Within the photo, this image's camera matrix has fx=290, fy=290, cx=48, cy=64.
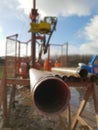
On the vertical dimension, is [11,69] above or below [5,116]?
above

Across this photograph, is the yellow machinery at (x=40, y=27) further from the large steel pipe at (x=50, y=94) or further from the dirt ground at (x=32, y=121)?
the large steel pipe at (x=50, y=94)

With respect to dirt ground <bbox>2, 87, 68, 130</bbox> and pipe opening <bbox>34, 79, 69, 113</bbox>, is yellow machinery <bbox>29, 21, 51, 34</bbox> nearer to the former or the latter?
dirt ground <bbox>2, 87, 68, 130</bbox>

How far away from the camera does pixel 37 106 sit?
4.46 meters

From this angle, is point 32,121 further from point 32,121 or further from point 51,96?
point 51,96

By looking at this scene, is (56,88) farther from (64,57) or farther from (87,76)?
(64,57)

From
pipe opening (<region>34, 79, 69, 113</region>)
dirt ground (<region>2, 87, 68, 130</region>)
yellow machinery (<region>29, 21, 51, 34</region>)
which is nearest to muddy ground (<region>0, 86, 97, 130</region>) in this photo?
dirt ground (<region>2, 87, 68, 130</region>)

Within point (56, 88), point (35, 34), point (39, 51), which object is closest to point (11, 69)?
point (35, 34)

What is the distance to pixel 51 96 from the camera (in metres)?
5.20

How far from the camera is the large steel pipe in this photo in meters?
4.35

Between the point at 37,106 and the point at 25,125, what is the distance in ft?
15.2

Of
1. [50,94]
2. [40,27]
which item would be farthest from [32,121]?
[40,27]

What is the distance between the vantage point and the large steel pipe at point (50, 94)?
171 inches

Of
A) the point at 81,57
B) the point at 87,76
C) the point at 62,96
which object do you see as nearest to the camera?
the point at 62,96

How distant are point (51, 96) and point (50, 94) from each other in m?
0.07
